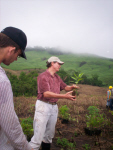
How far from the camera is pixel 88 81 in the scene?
21.9 metres

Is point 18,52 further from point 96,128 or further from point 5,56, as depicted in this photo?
point 96,128

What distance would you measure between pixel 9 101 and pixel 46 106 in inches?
66.8

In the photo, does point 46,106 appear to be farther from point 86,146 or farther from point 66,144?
point 86,146

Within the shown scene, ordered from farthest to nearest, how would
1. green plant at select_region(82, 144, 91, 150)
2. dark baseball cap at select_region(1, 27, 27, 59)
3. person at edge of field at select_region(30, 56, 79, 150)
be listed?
1. green plant at select_region(82, 144, 91, 150)
2. person at edge of field at select_region(30, 56, 79, 150)
3. dark baseball cap at select_region(1, 27, 27, 59)

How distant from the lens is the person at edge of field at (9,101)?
3.02 feet

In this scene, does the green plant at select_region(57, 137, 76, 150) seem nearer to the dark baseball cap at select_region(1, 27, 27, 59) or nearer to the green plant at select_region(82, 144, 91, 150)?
the green plant at select_region(82, 144, 91, 150)

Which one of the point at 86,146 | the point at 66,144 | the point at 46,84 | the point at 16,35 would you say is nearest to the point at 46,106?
the point at 46,84

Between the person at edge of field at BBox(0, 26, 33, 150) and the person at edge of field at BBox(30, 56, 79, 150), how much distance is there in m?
1.37

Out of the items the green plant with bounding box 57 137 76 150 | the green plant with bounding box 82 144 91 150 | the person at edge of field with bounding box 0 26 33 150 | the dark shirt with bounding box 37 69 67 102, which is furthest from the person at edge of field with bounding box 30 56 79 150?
the person at edge of field with bounding box 0 26 33 150

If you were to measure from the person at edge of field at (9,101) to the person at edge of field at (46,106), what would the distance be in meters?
1.37

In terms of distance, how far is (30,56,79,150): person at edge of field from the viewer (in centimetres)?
247

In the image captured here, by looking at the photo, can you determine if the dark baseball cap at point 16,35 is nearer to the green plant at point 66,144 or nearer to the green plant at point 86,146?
the green plant at point 66,144

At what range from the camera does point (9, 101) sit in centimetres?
94

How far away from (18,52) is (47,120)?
1.80 metres
